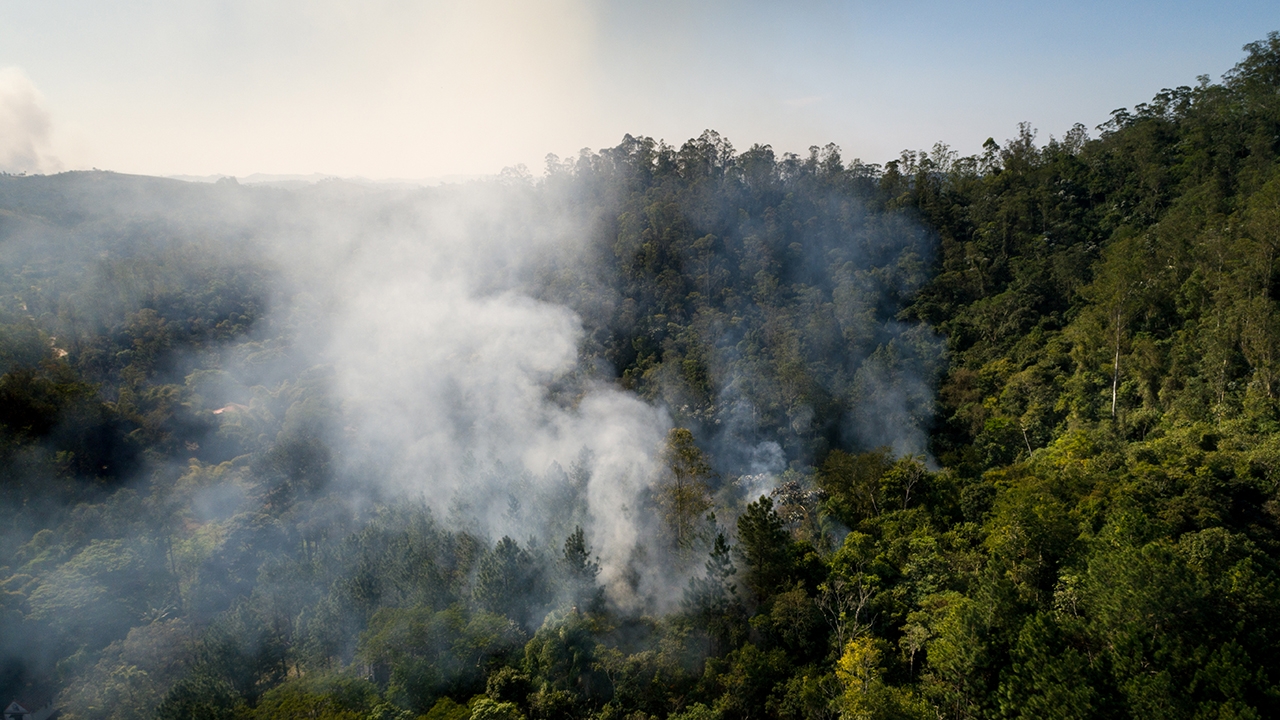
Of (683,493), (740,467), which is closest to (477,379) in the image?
(740,467)

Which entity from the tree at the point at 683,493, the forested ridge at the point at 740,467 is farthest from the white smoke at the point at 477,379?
the tree at the point at 683,493

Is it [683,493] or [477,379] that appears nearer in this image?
[683,493]

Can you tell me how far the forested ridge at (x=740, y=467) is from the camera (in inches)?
752

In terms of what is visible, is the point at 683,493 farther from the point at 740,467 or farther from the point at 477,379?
the point at 477,379

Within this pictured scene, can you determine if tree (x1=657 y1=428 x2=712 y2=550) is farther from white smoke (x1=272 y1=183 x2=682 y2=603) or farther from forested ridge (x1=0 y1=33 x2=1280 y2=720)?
white smoke (x1=272 y1=183 x2=682 y2=603)

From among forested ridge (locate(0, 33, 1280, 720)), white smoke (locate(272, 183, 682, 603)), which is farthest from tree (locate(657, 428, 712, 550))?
white smoke (locate(272, 183, 682, 603))

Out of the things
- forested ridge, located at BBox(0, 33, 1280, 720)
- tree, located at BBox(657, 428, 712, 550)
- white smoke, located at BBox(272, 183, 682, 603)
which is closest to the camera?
forested ridge, located at BBox(0, 33, 1280, 720)

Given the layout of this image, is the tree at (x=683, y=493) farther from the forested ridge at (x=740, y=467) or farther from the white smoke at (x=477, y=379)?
the white smoke at (x=477, y=379)

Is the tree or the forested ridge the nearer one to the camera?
the forested ridge

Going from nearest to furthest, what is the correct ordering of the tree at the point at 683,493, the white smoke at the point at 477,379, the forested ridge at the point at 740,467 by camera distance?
the forested ridge at the point at 740,467
the tree at the point at 683,493
the white smoke at the point at 477,379

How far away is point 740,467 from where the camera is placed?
40.5 m

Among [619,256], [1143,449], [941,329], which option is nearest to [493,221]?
[619,256]

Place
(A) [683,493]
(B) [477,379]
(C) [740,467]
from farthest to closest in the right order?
(B) [477,379], (C) [740,467], (A) [683,493]

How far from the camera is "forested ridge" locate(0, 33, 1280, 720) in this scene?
19.1m
